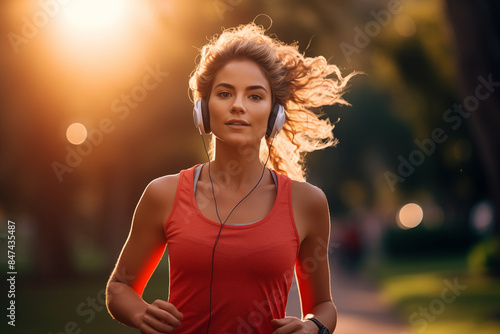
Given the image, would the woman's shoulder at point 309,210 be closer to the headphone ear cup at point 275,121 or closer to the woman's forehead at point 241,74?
the headphone ear cup at point 275,121

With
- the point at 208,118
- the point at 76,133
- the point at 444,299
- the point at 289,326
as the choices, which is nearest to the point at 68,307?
the point at 76,133

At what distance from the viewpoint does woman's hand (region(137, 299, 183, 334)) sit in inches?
117

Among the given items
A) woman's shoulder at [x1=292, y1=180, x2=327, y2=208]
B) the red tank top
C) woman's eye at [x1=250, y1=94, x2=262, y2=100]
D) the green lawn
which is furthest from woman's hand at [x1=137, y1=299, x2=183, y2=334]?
the green lawn

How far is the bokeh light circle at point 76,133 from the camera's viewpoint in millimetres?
17375

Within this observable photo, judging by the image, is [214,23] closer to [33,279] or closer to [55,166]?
[55,166]

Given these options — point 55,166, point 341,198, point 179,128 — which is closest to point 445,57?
point 179,128

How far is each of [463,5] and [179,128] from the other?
973cm

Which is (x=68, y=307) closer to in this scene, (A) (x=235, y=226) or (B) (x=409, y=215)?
(A) (x=235, y=226)

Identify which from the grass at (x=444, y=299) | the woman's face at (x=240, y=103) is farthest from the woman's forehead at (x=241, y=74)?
the grass at (x=444, y=299)

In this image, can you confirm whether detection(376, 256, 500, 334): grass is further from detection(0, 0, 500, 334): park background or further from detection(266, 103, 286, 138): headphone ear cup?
detection(266, 103, 286, 138): headphone ear cup

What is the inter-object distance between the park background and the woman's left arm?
5716mm

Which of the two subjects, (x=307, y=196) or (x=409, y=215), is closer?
(x=307, y=196)

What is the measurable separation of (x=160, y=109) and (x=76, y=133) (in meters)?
2.26

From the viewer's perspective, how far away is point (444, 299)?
1608cm
